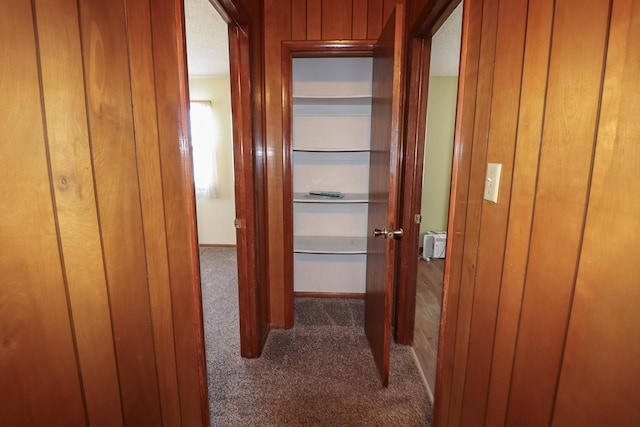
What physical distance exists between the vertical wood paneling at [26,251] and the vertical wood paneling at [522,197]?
1.12 metres

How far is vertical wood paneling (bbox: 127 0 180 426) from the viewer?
2.71 feet

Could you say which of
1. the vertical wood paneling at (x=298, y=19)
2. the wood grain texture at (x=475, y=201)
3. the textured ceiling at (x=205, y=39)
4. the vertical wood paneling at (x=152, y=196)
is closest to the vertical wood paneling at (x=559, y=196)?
the wood grain texture at (x=475, y=201)

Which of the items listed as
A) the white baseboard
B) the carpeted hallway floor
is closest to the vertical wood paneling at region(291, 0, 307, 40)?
the carpeted hallway floor

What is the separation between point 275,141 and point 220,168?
2.42 meters

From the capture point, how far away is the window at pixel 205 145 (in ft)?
13.3

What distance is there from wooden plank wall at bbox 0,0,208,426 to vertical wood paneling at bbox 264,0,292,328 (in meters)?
1.16

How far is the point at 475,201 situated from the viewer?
3.44 ft

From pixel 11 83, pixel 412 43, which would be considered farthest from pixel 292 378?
pixel 412 43

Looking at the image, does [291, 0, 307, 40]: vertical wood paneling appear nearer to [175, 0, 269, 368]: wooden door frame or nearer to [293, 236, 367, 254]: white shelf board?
[175, 0, 269, 368]: wooden door frame

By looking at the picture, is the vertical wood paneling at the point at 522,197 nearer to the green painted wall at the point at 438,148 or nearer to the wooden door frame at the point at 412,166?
the wooden door frame at the point at 412,166

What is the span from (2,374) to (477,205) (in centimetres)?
128

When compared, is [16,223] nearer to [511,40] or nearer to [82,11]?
[82,11]

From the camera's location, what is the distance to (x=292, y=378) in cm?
181

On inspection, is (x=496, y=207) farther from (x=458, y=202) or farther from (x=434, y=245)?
(x=434, y=245)
